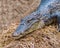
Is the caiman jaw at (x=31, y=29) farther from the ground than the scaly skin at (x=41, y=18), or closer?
closer

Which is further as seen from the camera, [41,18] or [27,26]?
[41,18]

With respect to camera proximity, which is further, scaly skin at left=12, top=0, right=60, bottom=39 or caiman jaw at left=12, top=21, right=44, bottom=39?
scaly skin at left=12, top=0, right=60, bottom=39

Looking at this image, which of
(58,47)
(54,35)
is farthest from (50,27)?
(58,47)

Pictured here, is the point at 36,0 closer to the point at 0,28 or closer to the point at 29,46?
the point at 0,28

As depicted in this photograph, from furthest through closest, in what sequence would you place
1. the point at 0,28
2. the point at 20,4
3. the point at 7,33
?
the point at 20,4 < the point at 0,28 < the point at 7,33

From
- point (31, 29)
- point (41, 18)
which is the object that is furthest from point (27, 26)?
point (41, 18)

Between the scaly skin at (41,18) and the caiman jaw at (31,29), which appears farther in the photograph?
the scaly skin at (41,18)

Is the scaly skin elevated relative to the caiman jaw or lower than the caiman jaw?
elevated

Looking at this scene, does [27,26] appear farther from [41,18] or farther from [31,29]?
[41,18]
